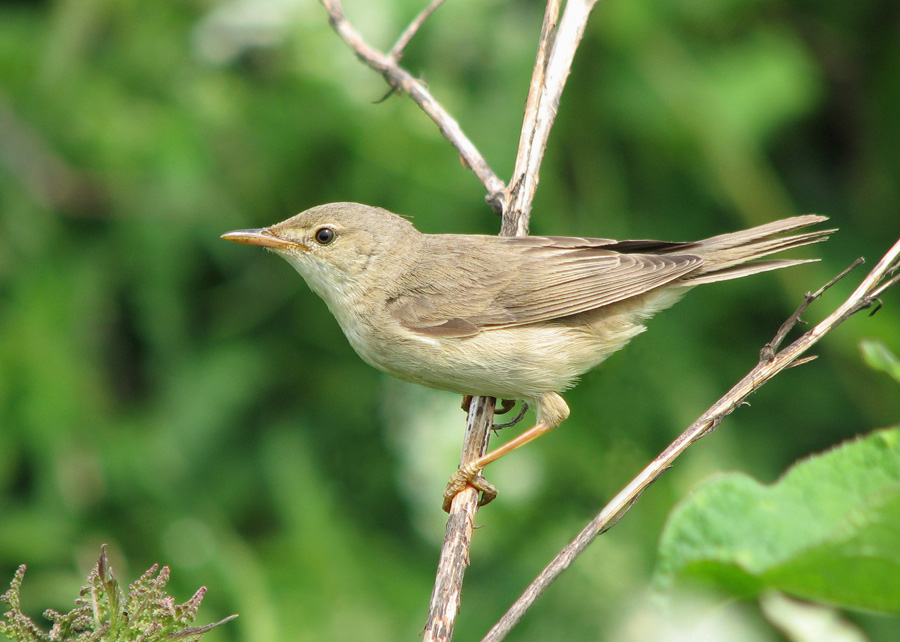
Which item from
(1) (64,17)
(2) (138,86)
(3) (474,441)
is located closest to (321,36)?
(2) (138,86)

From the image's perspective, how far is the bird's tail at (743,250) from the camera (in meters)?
3.35

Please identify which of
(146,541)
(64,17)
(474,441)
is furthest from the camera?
(64,17)

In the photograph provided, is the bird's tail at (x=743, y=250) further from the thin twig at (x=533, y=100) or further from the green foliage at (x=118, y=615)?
the green foliage at (x=118, y=615)

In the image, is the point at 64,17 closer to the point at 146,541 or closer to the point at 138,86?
the point at 138,86

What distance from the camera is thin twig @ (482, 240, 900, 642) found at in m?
1.95

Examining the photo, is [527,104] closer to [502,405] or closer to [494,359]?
[494,359]

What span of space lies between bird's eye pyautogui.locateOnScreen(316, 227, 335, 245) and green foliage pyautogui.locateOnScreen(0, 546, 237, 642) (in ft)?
8.06

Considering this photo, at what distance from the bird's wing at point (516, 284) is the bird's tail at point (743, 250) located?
9cm

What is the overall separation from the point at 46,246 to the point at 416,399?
76.3 inches

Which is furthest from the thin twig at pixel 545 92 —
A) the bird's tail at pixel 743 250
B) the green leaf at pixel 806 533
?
the green leaf at pixel 806 533

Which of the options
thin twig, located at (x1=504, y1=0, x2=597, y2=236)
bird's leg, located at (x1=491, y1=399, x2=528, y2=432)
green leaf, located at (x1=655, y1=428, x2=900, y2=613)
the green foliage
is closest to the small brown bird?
bird's leg, located at (x1=491, y1=399, x2=528, y2=432)

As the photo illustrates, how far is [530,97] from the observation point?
345cm

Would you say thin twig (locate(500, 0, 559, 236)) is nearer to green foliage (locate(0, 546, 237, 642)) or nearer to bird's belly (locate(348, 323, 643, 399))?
bird's belly (locate(348, 323, 643, 399))

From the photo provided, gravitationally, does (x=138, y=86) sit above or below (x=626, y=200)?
above
